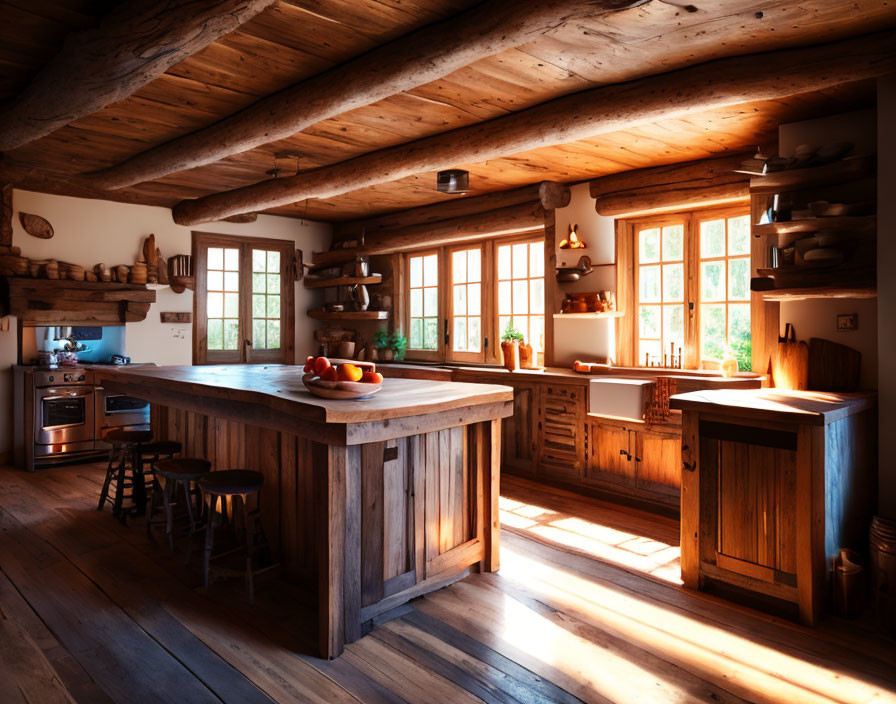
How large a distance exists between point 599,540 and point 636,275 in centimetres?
252

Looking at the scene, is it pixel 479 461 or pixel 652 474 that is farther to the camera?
pixel 652 474

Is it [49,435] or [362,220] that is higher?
[362,220]

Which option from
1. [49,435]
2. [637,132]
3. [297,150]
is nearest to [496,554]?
[637,132]

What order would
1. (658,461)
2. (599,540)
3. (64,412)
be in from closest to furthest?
(599,540) < (658,461) < (64,412)

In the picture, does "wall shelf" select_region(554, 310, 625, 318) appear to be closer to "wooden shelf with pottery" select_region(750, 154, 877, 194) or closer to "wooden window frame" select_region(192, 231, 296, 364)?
"wooden shelf with pottery" select_region(750, 154, 877, 194)

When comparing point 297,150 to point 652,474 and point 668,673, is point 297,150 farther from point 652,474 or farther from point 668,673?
point 668,673

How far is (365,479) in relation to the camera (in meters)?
2.96

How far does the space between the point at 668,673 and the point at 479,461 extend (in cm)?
142

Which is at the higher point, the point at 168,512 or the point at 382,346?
the point at 382,346

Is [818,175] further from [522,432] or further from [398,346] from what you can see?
[398,346]

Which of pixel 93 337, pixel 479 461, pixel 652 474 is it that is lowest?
pixel 652 474

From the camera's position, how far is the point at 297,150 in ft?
16.5

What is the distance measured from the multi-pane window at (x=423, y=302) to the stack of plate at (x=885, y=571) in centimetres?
500

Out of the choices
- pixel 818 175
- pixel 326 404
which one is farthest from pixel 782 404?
pixel 326 404
